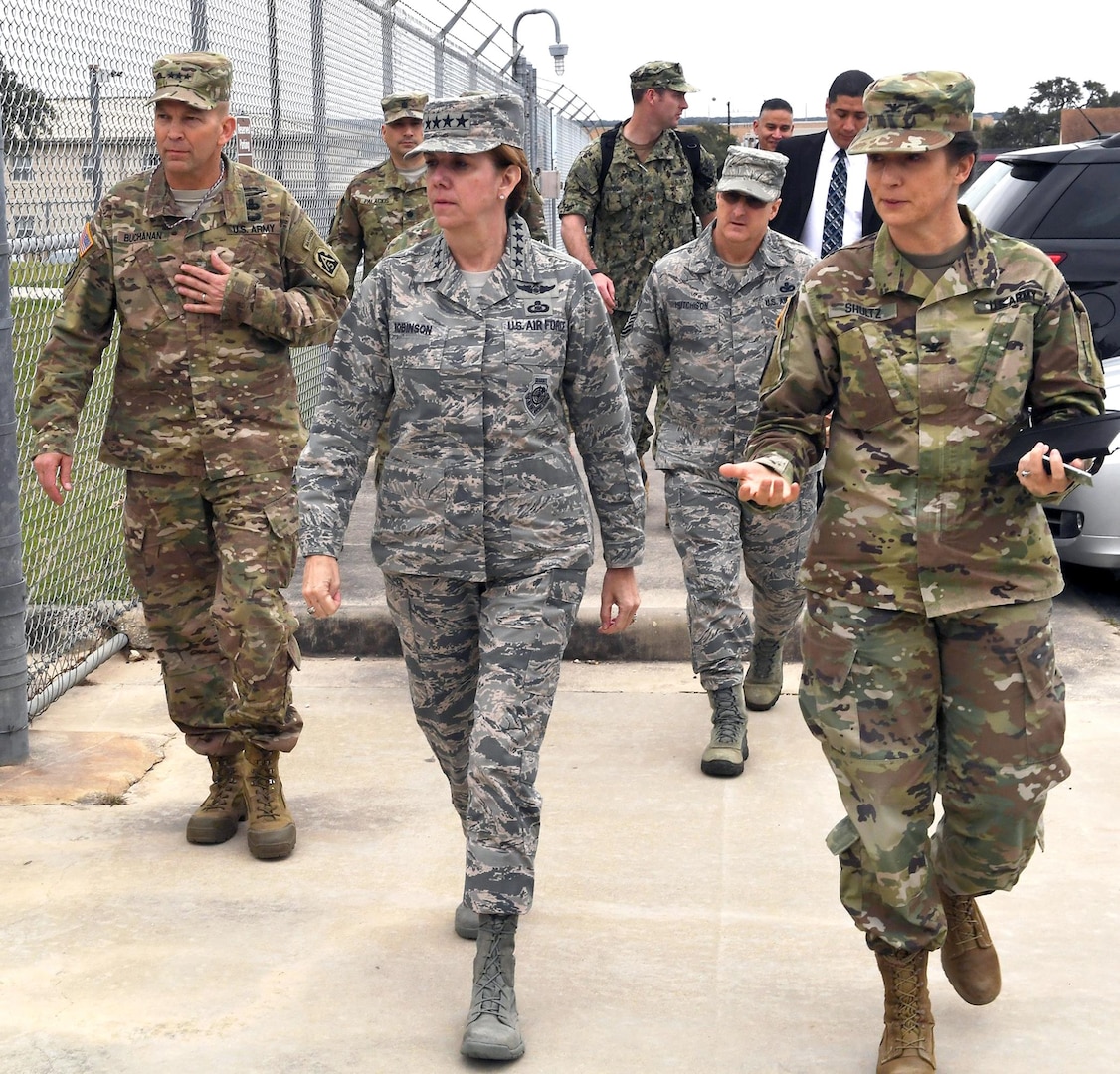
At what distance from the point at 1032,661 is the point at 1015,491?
347 millimetres

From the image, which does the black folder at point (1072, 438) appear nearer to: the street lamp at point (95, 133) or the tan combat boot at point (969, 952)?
the tan combat boot at point (969, 952)

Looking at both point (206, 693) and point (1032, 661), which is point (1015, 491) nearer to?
point (1032, 661)

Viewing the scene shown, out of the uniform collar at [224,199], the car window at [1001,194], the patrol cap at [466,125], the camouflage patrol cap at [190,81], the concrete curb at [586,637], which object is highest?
the camouflage patrol cap at [190,81]

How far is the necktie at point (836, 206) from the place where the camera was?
656 centimetres

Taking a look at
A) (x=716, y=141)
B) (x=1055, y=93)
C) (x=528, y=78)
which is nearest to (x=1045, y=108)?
(x=1055, y=93)

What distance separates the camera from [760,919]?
4316 mm

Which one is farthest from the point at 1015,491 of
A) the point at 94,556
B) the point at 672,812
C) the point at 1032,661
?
the point at 94,556

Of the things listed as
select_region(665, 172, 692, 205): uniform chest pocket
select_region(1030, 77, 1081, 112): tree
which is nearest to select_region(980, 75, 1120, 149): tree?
select_region(1030, 77, 1081, 112): tree

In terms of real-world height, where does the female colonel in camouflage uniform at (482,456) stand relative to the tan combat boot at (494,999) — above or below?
above

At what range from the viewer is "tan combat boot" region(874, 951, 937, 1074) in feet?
11.3

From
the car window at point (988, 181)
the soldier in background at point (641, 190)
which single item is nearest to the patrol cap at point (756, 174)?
the soldier in background at point (641, 190)

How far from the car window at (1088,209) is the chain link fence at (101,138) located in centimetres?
404

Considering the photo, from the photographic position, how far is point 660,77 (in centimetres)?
786

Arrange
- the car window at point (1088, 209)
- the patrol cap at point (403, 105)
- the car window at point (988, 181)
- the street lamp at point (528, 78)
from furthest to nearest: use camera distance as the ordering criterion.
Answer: the street lamp at point (528, 78) < the car window at point (988, 181) < the car window at point (1088, 209) < the patrol cap at point (403, 105)
